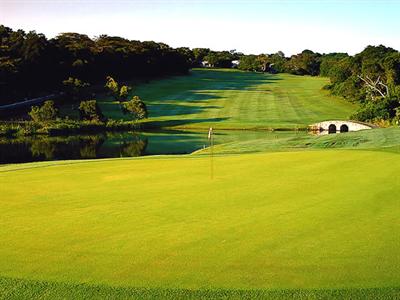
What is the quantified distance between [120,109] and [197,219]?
225 feet

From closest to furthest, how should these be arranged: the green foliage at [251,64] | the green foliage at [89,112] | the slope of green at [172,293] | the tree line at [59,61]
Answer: the slope of green at [172,293] → the green foliage at [89,112] → the tree line at [59,61] → the green foliage at [251,64]

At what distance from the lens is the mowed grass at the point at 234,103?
7016 centimetres

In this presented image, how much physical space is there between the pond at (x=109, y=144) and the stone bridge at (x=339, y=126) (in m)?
5.25

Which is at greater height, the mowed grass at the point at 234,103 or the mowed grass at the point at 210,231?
the mowed grass at the point at 210,231

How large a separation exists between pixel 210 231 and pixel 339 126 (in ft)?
165

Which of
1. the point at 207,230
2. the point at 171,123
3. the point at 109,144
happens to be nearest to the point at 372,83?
the point at 171,123

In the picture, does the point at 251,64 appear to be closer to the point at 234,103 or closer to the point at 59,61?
the point at 234,103

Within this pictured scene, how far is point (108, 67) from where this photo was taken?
3740 inches

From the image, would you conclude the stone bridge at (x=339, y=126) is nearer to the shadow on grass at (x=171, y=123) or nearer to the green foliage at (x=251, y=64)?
the shadow on grass at (x=171, y=123)

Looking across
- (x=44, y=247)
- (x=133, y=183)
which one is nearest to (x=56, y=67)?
(x=133, y=183)

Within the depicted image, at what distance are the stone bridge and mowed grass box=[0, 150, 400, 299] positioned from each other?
40144 millimetres

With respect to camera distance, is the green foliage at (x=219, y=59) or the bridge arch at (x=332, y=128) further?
the green foliage at (x=219, y=59)

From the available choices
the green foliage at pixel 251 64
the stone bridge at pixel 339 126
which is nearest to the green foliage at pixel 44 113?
the stone bridge at pixel 339 126

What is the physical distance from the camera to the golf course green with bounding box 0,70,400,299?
6648 mm
